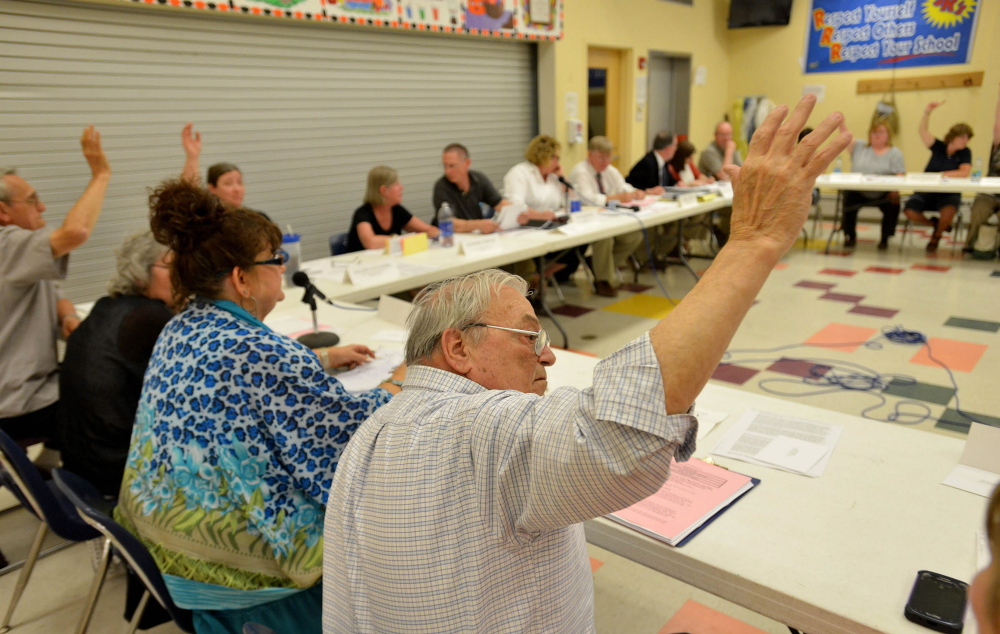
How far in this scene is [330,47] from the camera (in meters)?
4.85

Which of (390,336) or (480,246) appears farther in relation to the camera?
(480,246)

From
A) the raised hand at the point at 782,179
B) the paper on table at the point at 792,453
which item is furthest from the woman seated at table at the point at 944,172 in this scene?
the raised hand at the point at 782,179

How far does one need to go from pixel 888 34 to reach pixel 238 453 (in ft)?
29.6

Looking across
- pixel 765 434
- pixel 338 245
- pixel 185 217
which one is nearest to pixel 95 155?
pixel 185 217

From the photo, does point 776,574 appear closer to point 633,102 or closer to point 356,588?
point 356,588

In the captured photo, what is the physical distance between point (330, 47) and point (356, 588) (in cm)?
481

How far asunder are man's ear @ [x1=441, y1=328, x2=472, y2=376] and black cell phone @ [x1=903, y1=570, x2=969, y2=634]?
0.75 meters

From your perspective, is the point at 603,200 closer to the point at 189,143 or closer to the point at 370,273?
the point at 370,273

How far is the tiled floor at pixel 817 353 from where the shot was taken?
1.98 metres

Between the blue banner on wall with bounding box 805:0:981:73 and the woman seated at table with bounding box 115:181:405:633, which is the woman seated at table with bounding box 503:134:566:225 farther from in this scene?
the blue banner on wall with bounding box 805:0:981:73

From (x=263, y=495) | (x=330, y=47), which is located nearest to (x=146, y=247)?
(x=263, y=495)

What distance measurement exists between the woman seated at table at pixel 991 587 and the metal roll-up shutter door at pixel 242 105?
174 inches

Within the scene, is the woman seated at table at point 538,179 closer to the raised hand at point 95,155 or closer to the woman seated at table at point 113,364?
the raised hand at point 95,155

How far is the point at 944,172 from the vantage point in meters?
5.94
